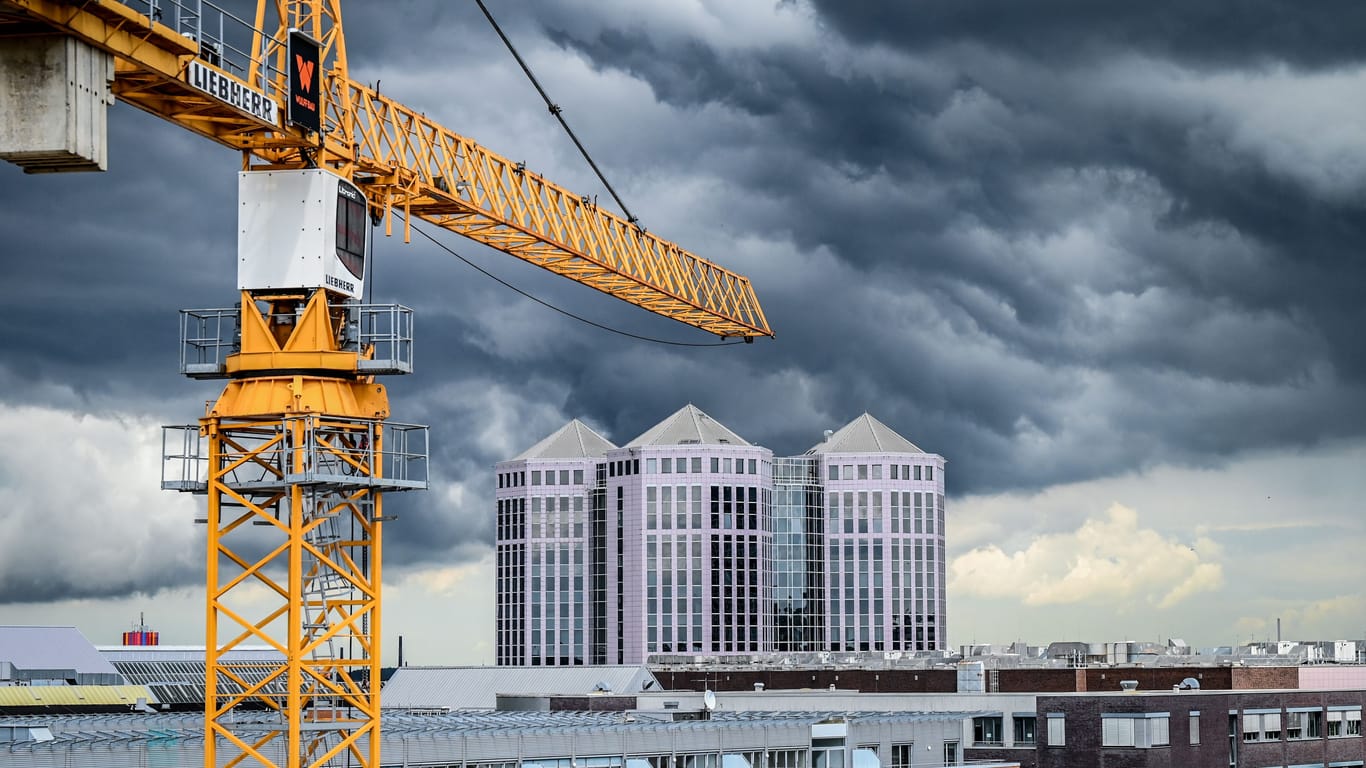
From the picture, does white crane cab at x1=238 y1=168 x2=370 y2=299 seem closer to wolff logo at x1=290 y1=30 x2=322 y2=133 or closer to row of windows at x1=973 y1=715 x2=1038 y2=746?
wolff logo at x1=290 y1=30 x2=322 y2=133

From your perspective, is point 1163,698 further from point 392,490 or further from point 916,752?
point 392,490

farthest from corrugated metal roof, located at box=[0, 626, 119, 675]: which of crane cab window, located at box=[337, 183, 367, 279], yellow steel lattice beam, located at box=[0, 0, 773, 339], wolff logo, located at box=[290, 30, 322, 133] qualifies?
wolff logo, located at box=[290, 30, 322, 133]

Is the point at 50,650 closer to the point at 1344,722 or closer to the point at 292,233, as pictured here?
the point at 1344,722

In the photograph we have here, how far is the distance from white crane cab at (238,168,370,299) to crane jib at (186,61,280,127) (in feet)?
7.77

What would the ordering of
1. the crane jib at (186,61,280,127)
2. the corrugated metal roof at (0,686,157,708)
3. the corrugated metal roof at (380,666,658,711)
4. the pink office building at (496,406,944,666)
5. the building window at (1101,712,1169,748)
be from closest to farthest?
the crane jib at (186,61,280,127) < the building window at (1101,712,1169,748) < the corrugated metal roof at (0,686,157,708) < the corrugated metal roof at (380,666,658,711) < the pink office building at (496,406,944,666)

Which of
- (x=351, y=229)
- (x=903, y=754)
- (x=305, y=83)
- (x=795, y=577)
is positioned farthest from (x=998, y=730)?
(x=795, y=577)

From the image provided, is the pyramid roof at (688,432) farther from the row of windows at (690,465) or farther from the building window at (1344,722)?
the building window at (1344,722)

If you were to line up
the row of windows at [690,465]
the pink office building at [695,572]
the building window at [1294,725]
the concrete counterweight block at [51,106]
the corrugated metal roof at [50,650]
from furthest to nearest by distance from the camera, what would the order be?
the row of windows at [690,465] < the pink office building at [695,572] < the corrugated metal roof at [50,650] < the building window at [1294,725] < the concrete counterweight block at [51,106]

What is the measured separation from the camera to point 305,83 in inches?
1844

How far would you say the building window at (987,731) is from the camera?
89.9 metres

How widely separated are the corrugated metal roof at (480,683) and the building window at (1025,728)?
144 feet

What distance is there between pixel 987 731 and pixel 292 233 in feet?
179

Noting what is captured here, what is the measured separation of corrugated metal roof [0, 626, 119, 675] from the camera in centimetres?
12938

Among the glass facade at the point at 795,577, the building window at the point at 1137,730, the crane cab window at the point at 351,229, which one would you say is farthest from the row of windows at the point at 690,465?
the crane cab window at the point at 351,229
